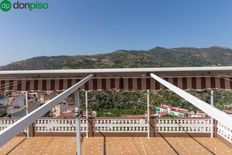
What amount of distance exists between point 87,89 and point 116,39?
79304 millimetres

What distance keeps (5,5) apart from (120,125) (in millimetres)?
9172

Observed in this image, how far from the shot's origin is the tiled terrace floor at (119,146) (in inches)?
359

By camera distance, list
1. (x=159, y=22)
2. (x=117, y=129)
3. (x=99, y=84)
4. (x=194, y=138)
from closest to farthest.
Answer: (x=99, y=84) < (x=194, y=138) < (x=117, y=129) < (x=159, y=22)

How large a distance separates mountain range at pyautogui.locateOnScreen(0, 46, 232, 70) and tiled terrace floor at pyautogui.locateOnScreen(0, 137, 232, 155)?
91.9 ft

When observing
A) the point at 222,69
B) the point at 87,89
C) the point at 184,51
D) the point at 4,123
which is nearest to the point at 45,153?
the point at 87,89

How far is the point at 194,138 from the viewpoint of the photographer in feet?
34.7

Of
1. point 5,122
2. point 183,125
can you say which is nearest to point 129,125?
point 183,125

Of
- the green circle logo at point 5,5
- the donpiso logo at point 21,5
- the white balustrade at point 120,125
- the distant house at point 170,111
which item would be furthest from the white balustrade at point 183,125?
the green circle logo at point 5,5

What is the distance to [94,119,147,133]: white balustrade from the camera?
11.2 m

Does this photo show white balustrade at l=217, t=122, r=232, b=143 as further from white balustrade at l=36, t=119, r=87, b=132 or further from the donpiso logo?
the donpiso logo

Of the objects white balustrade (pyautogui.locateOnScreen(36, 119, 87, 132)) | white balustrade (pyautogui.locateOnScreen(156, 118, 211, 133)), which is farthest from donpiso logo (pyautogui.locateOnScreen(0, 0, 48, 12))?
white balustrade (pyautogui.locateOnScreen(156, 118, 211, 133))

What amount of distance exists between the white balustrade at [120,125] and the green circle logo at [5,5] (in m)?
8.15

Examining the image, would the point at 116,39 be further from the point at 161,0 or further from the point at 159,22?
the point at 161,0

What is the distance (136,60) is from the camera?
1774 inches
